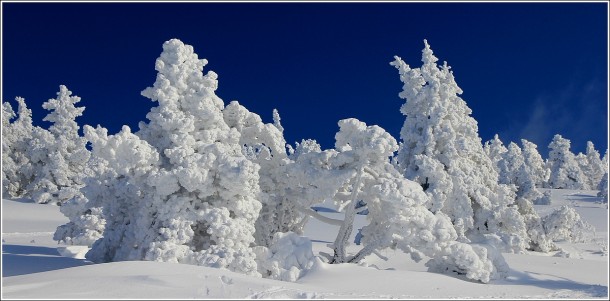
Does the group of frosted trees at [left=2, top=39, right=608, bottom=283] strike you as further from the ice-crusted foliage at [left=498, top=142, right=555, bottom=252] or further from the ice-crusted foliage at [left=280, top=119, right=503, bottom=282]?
the ice-crusted foliage at [left=498, top=142, right=555, bottom=252]

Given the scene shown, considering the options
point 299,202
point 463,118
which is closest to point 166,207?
point 299,202

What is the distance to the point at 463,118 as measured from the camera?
92.6 ft

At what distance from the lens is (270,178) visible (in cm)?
2070

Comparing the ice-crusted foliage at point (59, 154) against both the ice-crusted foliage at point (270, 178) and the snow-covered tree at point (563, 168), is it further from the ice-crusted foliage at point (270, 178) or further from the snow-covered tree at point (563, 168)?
the snow-covered tree at point (563, 168)

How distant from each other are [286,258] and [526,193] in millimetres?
30565

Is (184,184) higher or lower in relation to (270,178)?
lower

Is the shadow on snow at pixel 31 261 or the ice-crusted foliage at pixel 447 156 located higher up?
the ice-crusted foliage at pixel 447 156

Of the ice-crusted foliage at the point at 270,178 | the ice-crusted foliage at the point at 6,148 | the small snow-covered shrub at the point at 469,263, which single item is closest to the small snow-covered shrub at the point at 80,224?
the ice-crusted foliage at the point at 270,178

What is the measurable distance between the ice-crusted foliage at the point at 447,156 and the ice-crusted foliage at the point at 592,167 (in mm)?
65127

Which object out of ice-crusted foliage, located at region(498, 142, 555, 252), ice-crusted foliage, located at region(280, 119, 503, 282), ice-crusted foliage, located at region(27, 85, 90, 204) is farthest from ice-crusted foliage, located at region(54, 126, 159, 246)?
ice-crusted foliage, located at region(27, 85, 90, 204)

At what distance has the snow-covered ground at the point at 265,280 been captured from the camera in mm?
11719

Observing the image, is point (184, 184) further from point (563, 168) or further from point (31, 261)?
point (563, 168)

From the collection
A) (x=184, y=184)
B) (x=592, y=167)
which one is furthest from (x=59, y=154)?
(x=592, y=167)

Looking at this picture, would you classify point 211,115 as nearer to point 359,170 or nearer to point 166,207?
point 166,207
